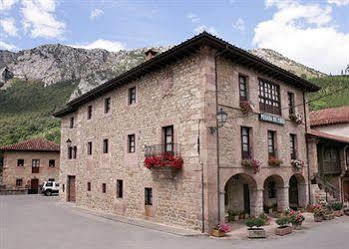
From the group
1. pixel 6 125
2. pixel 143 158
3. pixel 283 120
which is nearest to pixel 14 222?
pixel 143 158

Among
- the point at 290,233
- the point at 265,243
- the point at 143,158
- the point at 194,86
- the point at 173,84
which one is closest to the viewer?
the point at 265,243

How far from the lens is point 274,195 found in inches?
752

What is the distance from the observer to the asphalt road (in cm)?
1111

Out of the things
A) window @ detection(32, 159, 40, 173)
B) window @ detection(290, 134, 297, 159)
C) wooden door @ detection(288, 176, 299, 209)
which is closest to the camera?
window @ detection(290, 134, 297, 159)

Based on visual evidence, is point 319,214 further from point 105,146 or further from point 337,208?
point 105,146

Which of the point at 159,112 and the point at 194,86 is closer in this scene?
the point at 194,86

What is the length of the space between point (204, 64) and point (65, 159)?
1942cm

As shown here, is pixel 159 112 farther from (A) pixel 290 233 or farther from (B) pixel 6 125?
(B) pixel 6 125

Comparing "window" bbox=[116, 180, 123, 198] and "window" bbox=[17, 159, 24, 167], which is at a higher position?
"window" bbox=[17, 159, 24, 167]

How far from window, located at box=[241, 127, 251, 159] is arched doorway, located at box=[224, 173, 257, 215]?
3.44 ft

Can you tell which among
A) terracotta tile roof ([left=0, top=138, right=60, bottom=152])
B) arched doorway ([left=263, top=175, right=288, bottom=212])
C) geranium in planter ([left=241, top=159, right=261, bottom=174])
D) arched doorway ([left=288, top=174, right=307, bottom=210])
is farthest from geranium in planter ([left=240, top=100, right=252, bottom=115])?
terracotta tile roof ([left=0, top=138, right=60, bottom=152])

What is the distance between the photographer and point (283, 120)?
18203mm

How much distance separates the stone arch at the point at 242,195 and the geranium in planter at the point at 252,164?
1.45 feet

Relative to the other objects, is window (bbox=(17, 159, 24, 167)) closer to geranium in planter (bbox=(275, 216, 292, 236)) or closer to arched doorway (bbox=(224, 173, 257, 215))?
arched doorway (bbox=(224, 173, 257, 215))
